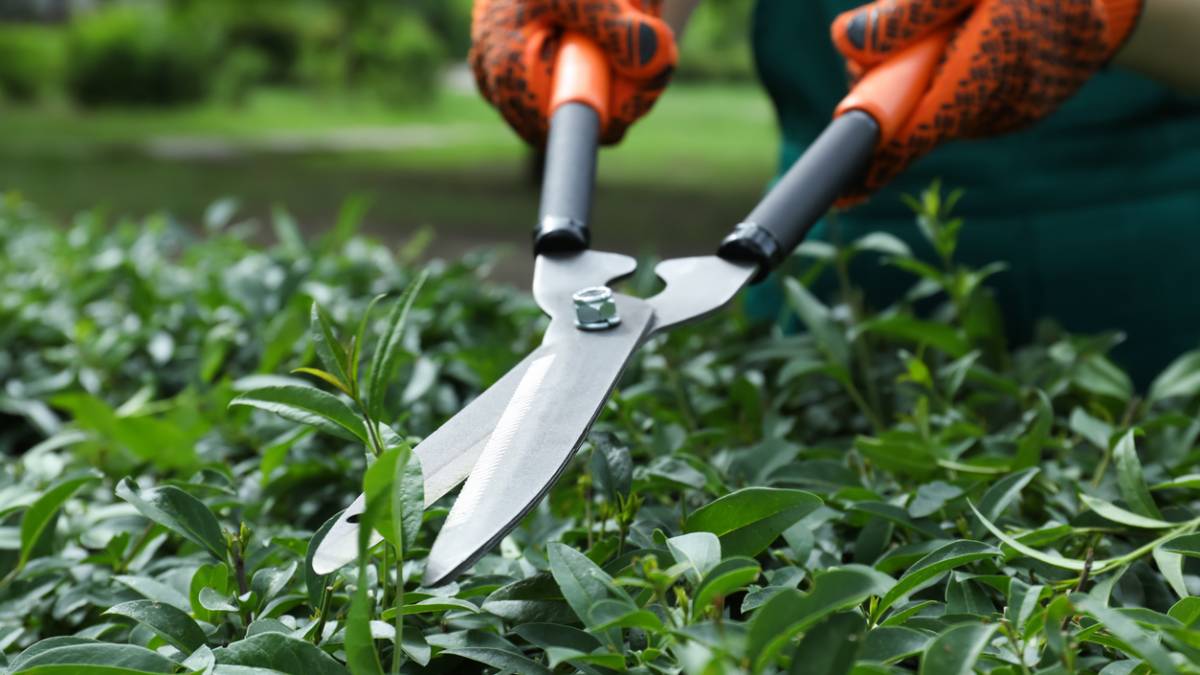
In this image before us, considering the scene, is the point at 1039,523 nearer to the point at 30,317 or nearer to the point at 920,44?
the point at 920,44

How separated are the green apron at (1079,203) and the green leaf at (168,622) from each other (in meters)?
0.86

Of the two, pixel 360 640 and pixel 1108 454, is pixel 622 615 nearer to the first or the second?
pixel 360 640

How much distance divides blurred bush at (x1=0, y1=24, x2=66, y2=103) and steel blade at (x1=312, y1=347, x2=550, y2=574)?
824 cm

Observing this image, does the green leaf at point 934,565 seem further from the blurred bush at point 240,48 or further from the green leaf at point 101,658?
the blurred bush at point 240,48

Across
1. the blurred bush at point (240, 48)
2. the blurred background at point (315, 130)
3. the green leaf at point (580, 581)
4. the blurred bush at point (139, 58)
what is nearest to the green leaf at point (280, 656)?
the green leaf at point (580, 581)

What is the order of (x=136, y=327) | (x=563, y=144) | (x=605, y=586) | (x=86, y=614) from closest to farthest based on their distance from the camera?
(x=605, y=586) → (x=86, y=614) → (x=563, y=144) → (x=136, y=327)

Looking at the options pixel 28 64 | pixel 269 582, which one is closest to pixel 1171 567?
pixel 269 582

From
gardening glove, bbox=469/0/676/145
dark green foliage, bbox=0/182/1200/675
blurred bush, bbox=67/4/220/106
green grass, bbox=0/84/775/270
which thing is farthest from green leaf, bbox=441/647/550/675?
blurred bush, bbox=67/4/220/106

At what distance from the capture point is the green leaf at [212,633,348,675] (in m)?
0.50

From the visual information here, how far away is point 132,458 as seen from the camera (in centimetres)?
91

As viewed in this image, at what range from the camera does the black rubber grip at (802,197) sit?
2.52 ft

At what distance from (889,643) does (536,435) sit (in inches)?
7.8

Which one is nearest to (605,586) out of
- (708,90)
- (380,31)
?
(380,31)

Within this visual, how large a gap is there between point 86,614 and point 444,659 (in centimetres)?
29
